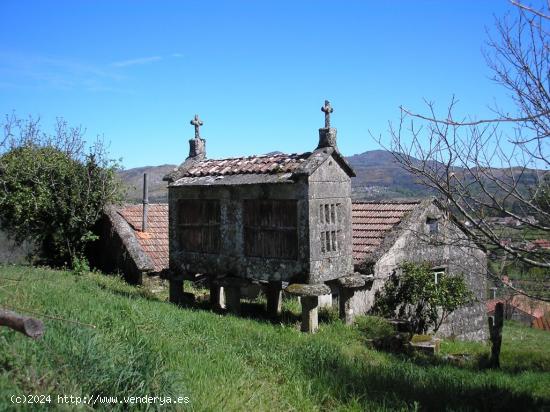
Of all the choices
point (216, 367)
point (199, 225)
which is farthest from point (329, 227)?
point (216, 367)

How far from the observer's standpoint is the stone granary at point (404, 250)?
12.5 m

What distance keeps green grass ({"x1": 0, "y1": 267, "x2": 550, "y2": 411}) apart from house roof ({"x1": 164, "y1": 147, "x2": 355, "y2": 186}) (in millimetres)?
2726

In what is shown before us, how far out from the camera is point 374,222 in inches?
556

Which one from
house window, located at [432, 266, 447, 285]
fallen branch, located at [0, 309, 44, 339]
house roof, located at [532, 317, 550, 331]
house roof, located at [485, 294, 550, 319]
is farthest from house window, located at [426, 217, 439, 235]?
house roof, located at [532, 317, 550, 331]

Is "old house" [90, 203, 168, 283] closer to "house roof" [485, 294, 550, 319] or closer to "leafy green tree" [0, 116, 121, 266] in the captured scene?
"leafy green tree" [0, 116, 121, 266]

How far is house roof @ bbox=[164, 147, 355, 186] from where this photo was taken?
970cm

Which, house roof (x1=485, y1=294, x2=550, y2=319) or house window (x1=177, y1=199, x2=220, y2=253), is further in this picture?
house window (x1=177, y1=199, x2=220, y2=253)

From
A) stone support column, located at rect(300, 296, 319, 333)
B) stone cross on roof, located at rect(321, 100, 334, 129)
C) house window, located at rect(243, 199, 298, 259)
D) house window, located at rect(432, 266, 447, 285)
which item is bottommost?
stone support column, located at rect(300, 296, 319, 333)

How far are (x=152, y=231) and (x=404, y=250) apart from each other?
711cm

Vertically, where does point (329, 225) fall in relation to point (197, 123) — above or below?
below

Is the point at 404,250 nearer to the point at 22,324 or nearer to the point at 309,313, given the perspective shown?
the point at 309,313

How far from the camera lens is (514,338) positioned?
70.8ft

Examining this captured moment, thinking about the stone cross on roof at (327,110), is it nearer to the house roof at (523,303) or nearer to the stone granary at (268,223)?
the stone granary at (268,223)

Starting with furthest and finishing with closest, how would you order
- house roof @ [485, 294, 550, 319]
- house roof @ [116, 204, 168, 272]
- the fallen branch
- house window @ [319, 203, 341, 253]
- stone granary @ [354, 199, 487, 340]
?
house roof @ [116, 204, 168, 272] → stone granary @ [354, 199, 487, 340] → house window @ [319, 203, 341, 253] → house roof @ [485, 294, 550, 319] → the fallen branch
